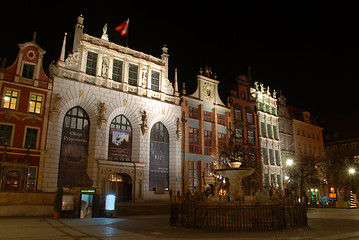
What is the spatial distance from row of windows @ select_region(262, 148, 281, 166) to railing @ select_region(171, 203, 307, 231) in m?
33.5

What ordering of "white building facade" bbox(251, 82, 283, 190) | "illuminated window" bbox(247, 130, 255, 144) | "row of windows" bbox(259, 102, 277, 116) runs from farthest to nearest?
"row of windows" bbox(259, 102, 277, 116) → "white building facade" bbox(251, 82, 283, 190) → "illuminated window" bbox(247, 130, 255, 144)

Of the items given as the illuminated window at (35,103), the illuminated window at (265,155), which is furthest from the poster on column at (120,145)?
the illuminated window at (265,155)

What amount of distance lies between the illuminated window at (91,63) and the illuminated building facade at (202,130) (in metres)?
12.0

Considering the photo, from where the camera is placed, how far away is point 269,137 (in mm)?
49406

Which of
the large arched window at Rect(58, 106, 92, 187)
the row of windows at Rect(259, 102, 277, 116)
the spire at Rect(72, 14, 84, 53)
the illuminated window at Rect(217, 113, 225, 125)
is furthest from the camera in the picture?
the row of windows at Rect(259, 102, 277, 116)

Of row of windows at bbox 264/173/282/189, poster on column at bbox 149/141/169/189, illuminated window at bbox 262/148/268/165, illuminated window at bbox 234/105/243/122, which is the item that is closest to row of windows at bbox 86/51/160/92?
poster on column at bbox 149/141/169/189

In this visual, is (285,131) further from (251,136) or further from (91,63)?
(91,63)

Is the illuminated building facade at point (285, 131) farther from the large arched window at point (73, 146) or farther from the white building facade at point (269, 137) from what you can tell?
the large arched window at point (73, 146)

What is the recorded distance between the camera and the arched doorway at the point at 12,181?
25547 mm

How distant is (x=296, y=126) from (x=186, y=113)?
2588 centimetres

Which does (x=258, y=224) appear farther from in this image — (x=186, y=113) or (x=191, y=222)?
(x=186, y=113)

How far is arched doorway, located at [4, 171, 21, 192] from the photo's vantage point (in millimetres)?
25547

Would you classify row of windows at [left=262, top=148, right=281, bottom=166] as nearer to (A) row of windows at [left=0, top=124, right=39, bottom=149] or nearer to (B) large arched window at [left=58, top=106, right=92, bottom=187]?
(B) large arched window at [left=58, top=106, right=92, bottom=187]

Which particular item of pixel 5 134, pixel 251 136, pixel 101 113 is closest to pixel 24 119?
pixel 5 134
